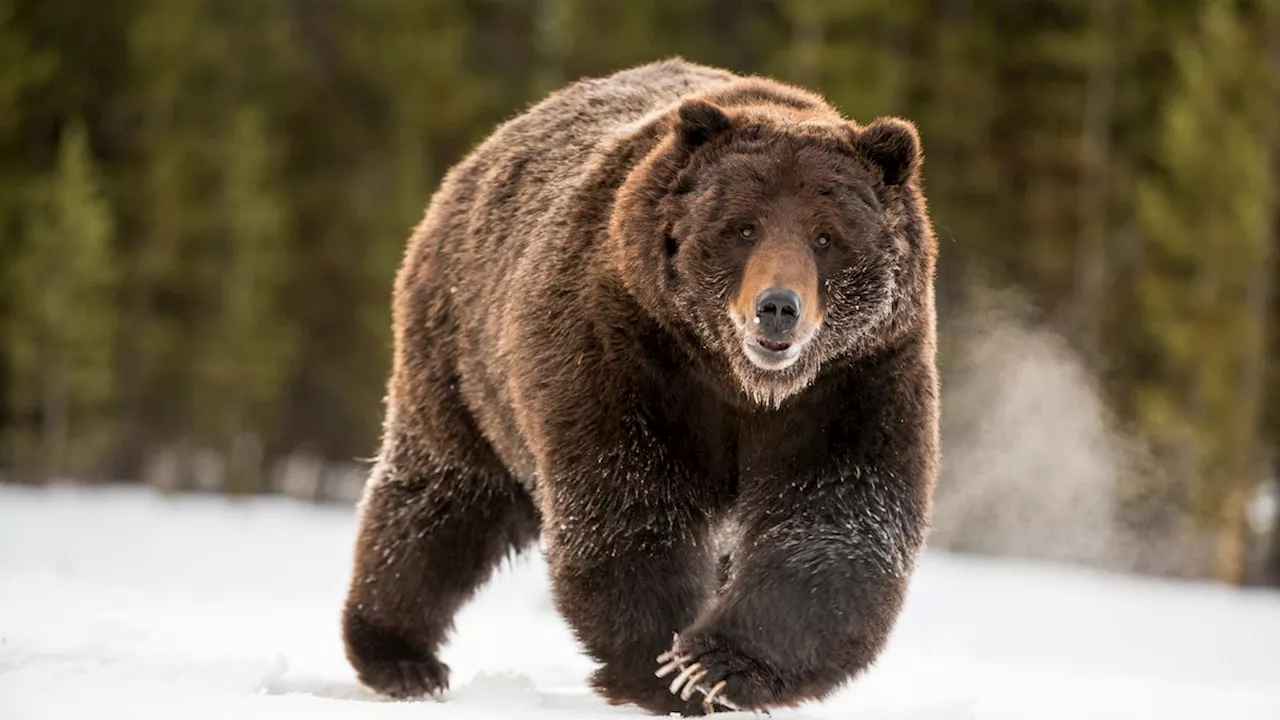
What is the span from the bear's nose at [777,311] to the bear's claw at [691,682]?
104cm

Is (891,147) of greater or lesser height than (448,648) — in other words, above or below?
above

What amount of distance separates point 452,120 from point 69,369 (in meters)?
8.64

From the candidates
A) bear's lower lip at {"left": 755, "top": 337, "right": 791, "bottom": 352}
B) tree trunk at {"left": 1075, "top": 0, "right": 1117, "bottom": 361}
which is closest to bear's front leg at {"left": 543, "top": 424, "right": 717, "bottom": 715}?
bear's lower lip at {"left": 755, "top": 337, "right": 791, "bottom": 352}

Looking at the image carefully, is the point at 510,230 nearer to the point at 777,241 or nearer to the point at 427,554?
the point at 427,554

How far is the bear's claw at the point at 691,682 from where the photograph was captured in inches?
190

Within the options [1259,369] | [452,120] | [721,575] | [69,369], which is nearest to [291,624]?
[721,575]

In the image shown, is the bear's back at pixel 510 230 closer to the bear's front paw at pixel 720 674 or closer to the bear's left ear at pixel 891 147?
the bear's left ear at pixel 891 147

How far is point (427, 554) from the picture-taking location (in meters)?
6.57

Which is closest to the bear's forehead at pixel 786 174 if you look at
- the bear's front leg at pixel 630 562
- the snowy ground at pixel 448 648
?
the bear's front leg at pixel 630 562

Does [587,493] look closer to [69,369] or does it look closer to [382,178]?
[69,369]

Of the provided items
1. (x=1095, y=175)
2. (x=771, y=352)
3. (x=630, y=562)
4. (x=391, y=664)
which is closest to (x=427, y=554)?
(x=391, y=664)

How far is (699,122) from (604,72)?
74.5 feet

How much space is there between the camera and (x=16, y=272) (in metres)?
23.9

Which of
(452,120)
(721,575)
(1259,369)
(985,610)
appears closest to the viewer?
(721,575)
